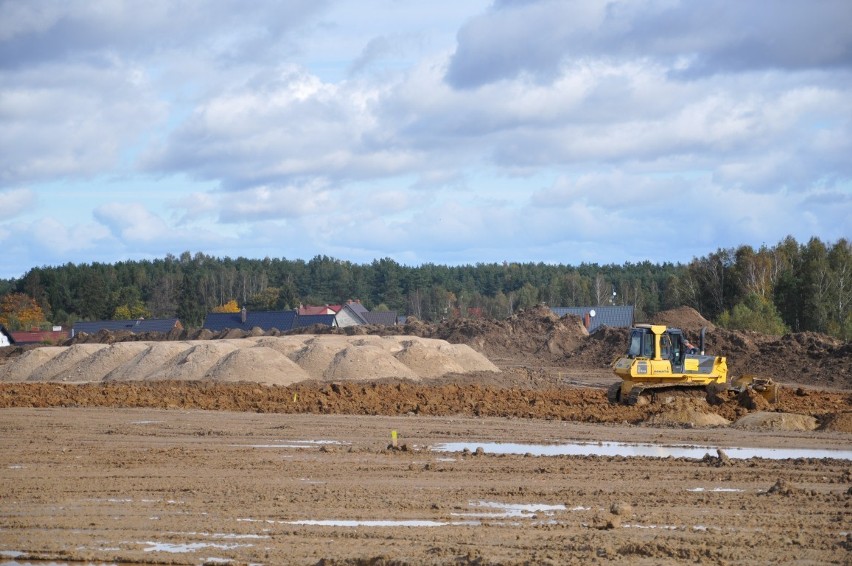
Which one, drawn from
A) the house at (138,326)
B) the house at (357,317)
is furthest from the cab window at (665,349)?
the house at (138,326)

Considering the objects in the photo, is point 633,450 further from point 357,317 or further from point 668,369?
point 357,317

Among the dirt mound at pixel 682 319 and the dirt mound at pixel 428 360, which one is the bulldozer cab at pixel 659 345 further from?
the dirt mound at pixel 682 319

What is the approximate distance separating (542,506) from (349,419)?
42.2 feet

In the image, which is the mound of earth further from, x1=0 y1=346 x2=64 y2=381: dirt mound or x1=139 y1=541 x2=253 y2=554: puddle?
x1=139 y1=541 x2=253 y2=554: puddle

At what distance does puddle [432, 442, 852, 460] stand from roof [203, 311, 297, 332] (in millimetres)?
55442

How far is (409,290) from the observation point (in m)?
138

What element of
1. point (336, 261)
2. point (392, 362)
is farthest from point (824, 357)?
point (336, 261)

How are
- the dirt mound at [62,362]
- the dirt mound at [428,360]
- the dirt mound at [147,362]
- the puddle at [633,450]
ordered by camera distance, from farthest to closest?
the dirt mound at [62,362]
the dirt mound at [428,360]
the dirt mound at [147,362]
the puddle at [633,450]

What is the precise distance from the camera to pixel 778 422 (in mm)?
22375

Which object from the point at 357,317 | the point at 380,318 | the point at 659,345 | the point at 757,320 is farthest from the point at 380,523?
the point at 380,318

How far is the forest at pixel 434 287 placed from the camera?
222 ft

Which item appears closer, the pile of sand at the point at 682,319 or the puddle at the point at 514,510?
the puddle at the point at 514,510

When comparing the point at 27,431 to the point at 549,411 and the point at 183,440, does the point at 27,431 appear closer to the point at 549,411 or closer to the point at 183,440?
the point at 183,440

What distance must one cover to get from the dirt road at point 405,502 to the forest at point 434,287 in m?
47.5
